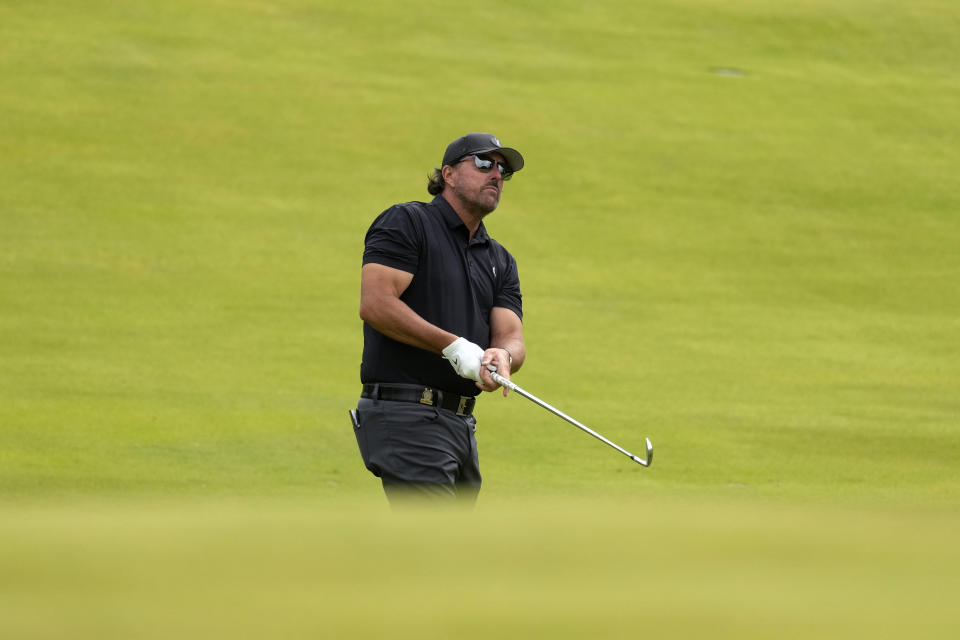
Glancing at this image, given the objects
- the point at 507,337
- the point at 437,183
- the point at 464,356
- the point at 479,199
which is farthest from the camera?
the point at 437,183

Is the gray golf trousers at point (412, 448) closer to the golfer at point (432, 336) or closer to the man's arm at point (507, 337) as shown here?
the golfer at point (432, 336)

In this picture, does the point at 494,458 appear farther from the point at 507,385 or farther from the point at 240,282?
the point at 240,282

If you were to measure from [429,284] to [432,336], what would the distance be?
0.99ft

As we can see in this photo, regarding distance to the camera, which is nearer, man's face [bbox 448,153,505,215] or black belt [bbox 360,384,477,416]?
black belt [bbox 360,384,477,416]

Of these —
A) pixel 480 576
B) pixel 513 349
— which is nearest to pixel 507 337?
pixel 513 349

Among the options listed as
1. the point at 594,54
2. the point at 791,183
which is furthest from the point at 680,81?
the point at 791,183

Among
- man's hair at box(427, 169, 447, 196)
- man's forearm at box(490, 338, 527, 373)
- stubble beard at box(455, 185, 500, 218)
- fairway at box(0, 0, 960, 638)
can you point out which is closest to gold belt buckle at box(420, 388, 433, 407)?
man's forearm at box(490, 338, 527, 373)

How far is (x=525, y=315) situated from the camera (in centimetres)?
1886

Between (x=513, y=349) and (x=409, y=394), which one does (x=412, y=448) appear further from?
(x=513, y=349)

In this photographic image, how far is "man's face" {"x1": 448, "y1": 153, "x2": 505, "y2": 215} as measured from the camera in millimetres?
5062

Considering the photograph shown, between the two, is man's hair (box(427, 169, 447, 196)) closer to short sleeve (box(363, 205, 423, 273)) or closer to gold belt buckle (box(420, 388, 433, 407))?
short sleeve (box(363, 205, 423, 273))

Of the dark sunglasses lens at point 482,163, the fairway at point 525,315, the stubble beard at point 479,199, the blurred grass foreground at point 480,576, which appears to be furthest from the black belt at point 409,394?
the blurred grass foreground at point 480,576

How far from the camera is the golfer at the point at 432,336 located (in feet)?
15.4

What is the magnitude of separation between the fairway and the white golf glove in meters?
1.24
